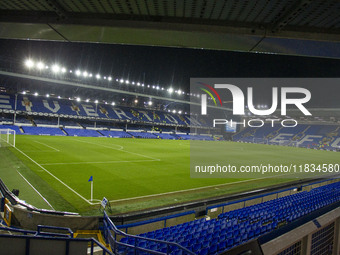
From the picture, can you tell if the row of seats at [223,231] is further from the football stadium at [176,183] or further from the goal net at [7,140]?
the goal net at [7,140]

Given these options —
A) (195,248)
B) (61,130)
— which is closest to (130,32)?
(195,248)

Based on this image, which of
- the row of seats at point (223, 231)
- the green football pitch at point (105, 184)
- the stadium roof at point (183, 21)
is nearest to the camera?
the stadium roof at point (183, 21)

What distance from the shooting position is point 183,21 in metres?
2.79

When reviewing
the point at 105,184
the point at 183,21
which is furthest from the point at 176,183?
the point at 183,21

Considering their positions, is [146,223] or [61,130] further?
[61,130]

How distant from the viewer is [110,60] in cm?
5753

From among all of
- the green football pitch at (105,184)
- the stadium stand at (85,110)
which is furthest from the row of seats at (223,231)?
the stadium stand at (85,110)

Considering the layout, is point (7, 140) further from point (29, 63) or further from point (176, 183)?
point (176, 183)

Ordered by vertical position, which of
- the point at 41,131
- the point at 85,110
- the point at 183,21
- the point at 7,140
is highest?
the point at 85,110

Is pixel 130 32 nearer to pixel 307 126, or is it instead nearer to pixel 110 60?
pixel 110 60

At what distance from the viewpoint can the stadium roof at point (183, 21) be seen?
256cm

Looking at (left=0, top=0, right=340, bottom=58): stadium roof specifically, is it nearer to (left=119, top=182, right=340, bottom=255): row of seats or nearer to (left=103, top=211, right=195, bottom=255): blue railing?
(left=103, top=211, right=195, bottom=255): blue railing

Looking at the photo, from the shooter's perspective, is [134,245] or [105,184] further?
[105,184]

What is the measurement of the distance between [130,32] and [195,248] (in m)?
5.32
